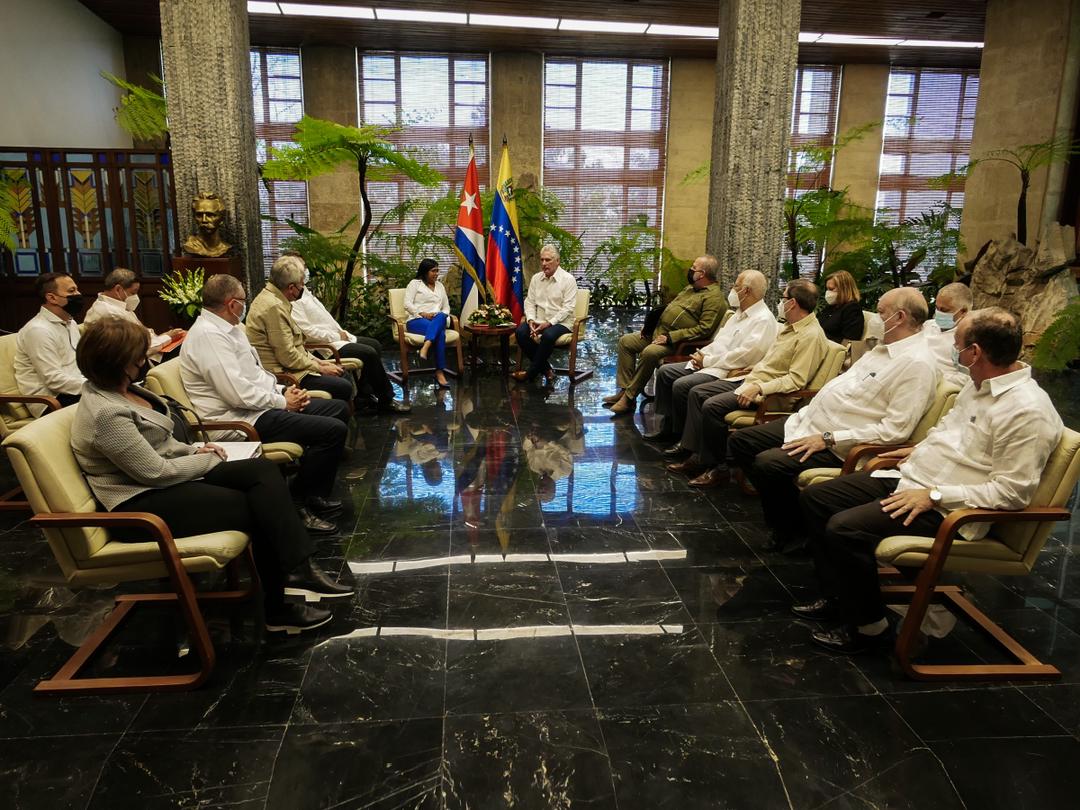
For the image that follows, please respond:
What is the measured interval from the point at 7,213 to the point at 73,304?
3017 mm

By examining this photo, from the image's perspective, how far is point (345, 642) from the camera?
300 cm

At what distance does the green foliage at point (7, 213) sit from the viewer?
6859 millimetres

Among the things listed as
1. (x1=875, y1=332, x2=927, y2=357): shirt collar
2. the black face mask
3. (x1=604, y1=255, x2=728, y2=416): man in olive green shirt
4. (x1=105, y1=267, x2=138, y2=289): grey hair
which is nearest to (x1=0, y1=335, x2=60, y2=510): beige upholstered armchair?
the black face mask

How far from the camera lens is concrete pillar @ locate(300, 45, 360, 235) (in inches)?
499

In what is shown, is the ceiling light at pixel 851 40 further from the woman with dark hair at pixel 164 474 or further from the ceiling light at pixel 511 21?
the woman with dark hair at pixel 164 474

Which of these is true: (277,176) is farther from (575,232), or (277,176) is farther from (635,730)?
(635,730)

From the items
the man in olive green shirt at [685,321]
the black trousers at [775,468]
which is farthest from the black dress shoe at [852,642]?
the man in olive green shirt at [685,321]

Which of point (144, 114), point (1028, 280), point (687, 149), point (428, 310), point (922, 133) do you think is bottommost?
point (428, 310)

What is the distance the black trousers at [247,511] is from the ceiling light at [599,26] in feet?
32.6

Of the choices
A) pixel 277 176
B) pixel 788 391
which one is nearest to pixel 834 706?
pixel 788 391

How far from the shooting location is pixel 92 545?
267cm

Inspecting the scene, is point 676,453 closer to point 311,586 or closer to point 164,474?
point 311,586

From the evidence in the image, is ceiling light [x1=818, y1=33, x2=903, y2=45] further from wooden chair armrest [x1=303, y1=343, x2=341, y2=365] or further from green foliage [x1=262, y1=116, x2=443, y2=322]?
wooden chair armrest [x1=303, y1=343, x2=341, y2=365]

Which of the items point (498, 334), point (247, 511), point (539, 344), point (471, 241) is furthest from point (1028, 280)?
point (247, 511)
